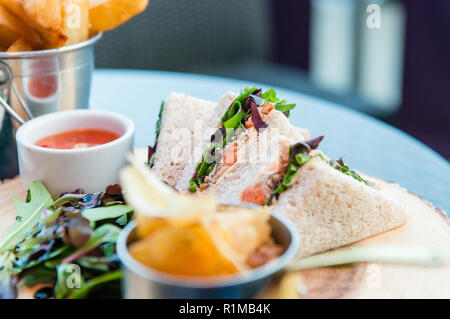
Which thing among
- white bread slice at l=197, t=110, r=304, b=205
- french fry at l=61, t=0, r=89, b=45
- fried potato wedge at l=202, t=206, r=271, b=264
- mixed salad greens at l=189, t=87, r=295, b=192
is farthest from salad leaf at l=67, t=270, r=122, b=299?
french fry at l=61, t=0, r=89, b=45

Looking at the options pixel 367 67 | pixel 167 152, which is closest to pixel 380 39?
pixel 367 67

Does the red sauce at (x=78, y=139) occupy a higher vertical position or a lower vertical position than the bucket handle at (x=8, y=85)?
lower

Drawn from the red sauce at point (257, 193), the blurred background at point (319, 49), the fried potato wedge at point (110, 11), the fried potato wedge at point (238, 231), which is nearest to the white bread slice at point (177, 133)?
the fried potato wedge at point (110, 11)

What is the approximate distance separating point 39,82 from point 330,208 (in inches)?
49.9

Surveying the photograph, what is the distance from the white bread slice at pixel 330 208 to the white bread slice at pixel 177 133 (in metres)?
0.65

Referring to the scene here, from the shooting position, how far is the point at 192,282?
1.23 m

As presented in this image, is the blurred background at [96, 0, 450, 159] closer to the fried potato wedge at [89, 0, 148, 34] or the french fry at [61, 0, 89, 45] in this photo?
the fried potato wedge at [89, 0, 148, 34]

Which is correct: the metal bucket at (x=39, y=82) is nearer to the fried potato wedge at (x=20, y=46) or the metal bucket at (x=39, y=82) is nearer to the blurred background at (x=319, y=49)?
the fried potato wedge at (x=20, y=46)

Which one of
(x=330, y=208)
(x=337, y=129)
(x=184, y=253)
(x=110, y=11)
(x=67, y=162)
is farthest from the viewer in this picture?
(x=337, y=129)

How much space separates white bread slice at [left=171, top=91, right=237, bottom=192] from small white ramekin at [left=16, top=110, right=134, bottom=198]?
8.7 inches

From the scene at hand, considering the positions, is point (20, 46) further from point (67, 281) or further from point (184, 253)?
point (184, 253)

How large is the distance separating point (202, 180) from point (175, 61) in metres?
3.45

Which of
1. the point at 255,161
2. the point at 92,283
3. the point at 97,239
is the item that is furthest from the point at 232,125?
the point at 92,283

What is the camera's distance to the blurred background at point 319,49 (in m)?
4.90
